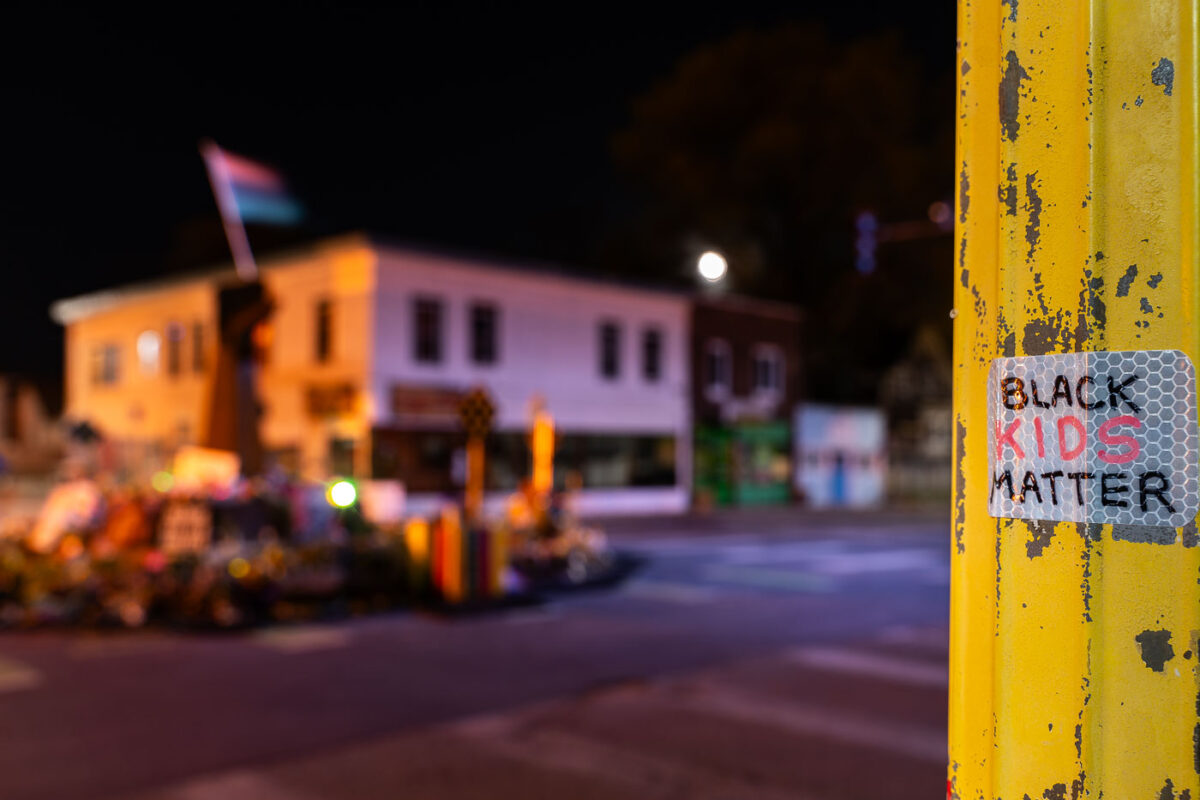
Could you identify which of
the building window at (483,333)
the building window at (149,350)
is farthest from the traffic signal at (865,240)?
the building window at (149,350)

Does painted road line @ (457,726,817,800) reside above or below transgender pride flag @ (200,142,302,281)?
below

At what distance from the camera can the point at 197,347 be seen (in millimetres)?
34031

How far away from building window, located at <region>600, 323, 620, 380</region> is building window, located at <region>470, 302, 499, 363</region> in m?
4.65

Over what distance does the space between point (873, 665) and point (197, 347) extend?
2890 cm

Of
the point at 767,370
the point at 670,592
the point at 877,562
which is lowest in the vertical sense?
the point at 877,562

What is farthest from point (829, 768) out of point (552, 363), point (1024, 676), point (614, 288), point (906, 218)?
point (906, 218)

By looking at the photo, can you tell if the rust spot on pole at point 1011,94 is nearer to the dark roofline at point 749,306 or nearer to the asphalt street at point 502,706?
the asphalt street at point 502,706

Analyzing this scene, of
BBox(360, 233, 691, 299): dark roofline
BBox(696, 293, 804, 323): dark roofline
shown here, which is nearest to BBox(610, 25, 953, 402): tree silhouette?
BBox(696, 293, 804, 323): dark roofline

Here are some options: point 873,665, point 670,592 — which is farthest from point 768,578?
point 873,665

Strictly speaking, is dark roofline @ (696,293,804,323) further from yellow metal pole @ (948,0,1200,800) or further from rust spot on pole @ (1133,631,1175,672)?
rust spot on pole @ (1133,631,1175,672)

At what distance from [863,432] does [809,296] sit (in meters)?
9.55

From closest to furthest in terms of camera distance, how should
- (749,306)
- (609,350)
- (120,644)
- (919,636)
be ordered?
(120,644) < (919,636) < (609,350) < (749,306)

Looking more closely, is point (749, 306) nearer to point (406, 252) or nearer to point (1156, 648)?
point (406, 252)

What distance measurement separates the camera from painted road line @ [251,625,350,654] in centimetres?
1088
